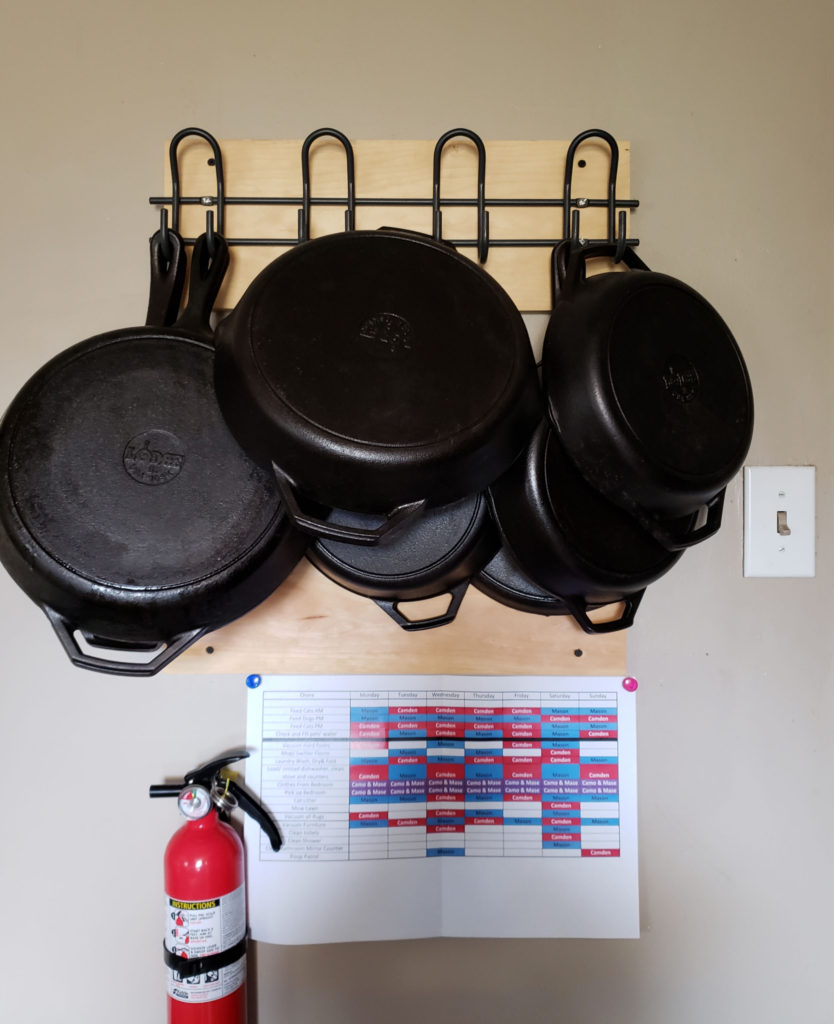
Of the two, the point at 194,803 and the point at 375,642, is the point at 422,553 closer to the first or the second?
the point at 375,642

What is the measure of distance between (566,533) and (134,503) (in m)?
0.47

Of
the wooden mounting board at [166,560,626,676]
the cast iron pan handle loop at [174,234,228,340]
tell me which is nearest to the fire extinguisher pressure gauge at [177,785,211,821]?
the wooden mounting board at [166,560,626,676]

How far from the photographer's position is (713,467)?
0.71 m

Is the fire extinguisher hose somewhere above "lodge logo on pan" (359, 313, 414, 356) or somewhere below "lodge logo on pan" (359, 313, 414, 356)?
below

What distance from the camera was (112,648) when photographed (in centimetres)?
71

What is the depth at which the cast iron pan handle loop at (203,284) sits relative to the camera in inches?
30.6

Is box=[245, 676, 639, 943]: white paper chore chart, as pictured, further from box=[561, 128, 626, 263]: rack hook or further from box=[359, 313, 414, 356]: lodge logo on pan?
box=[561, 128, 626, 263]: rack hook

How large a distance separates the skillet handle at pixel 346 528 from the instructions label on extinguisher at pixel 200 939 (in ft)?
A: 1.65

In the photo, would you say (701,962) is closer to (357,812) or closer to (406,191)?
(357,812)

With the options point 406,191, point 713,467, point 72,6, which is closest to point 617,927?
point 713,467

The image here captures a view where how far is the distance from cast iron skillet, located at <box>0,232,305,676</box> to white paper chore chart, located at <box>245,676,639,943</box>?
243 millimetres

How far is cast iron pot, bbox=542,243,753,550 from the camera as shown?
690 millimetres

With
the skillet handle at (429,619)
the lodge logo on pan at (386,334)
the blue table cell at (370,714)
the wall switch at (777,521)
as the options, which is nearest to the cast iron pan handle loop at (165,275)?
the lodge logo on pan at (386,334)

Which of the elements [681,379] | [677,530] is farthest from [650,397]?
[677,530]
